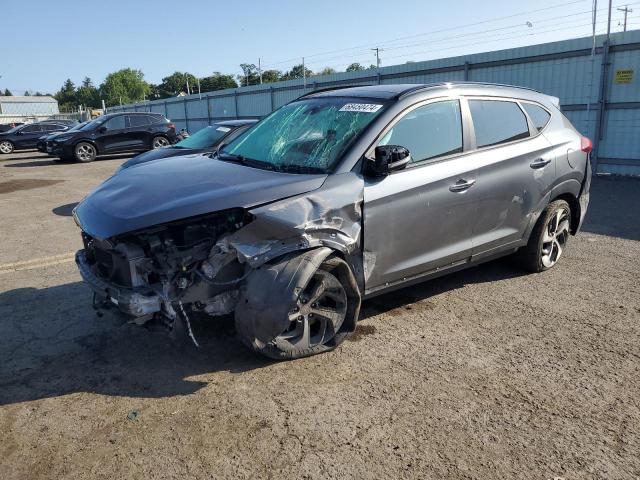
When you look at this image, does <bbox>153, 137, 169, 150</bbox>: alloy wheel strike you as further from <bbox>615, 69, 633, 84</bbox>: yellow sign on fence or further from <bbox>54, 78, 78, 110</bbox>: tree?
<bbox>54, 78, 78, 110</bbox>: tree

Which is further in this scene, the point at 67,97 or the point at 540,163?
the point at 67,97

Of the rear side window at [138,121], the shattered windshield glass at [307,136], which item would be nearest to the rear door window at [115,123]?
the rear side window at [138,121]

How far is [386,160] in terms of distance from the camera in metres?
3.58

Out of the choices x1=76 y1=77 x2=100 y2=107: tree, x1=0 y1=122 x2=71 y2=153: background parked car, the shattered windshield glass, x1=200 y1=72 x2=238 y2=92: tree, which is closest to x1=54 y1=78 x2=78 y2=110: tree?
x1=76 y1=77 x2=100 y2=107: tree

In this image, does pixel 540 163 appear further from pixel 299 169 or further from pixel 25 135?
pixel 25 135

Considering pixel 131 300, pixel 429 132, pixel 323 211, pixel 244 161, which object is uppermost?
pixel 429 132

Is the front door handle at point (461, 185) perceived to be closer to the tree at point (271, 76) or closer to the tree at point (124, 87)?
the tree at point (271, 76)

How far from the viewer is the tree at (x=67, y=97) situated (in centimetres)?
12251

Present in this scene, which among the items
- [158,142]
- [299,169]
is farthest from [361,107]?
[158,142]

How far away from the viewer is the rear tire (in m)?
4.97

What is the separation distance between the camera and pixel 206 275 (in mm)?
3236

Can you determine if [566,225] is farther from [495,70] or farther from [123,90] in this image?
[123,90]

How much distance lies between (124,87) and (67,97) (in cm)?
2247

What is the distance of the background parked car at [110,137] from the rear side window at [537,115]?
49.8 ft
